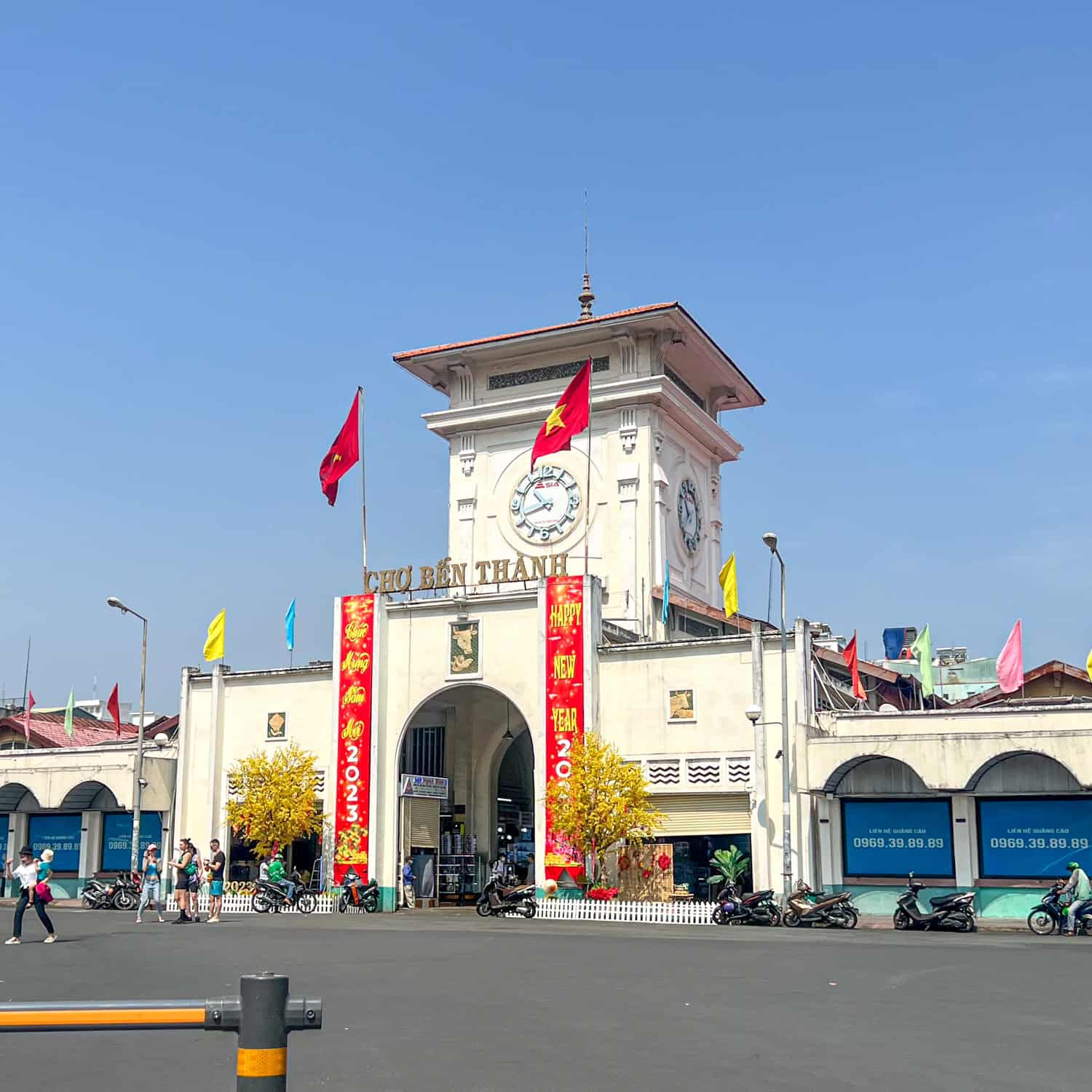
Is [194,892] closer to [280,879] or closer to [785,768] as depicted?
[280,879]

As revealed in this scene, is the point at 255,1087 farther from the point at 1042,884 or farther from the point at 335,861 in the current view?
the point at 335,861

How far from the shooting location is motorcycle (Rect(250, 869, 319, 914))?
35188 millimetres

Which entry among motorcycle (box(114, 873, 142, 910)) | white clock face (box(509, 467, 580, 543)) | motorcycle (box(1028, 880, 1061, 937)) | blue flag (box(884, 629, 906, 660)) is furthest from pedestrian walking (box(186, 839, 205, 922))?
blue flag (box(884, 629, 906, 660))

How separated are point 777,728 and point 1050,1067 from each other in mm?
24333

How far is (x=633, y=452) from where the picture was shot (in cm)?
4456

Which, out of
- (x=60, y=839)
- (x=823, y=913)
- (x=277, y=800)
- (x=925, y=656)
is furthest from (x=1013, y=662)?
(x=60, y=839)

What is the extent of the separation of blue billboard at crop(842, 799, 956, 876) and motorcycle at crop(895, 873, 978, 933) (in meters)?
4.18

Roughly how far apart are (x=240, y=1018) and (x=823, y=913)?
27.3 meters

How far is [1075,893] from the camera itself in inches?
1089

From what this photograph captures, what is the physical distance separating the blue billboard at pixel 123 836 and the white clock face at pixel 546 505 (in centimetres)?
1554

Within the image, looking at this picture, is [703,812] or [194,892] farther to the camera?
[703,812]

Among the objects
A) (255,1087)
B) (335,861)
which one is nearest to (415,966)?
(255,1087)

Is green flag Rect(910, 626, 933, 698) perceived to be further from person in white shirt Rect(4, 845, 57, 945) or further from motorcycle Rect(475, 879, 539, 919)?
person in white shirt Rect(4, 845, 57, 945)

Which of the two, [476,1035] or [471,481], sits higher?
[471,481]
